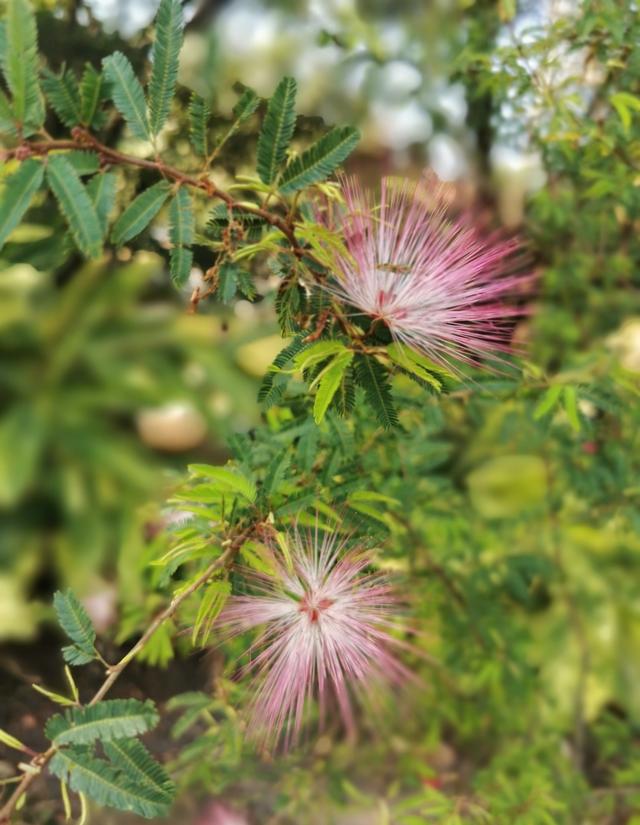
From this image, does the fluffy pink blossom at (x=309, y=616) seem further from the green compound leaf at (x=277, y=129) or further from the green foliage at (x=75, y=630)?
the green compound leaf at (x=277, y=129)

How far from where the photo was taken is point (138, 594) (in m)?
0.85

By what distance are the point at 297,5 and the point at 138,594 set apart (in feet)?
2.34

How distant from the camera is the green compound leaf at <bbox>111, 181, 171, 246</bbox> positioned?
0.39 metres

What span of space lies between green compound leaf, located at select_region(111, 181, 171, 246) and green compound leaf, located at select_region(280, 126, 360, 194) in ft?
0.21

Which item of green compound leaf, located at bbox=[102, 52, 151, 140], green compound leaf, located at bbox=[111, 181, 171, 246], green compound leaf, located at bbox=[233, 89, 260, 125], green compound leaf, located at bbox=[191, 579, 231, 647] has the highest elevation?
green compound leaf, located at bbox=[233, 89, 260, 125]

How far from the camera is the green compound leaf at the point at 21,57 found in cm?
32

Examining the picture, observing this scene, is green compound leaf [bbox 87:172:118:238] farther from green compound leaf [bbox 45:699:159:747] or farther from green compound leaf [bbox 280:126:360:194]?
green compound leaf [bbox 45:699:159:747]

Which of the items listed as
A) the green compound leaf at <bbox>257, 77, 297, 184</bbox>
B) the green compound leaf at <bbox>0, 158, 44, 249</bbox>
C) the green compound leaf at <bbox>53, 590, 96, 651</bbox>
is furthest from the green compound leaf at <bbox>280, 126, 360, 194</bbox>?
the green compound leaf at <bbox>53, 590, 96, 651</bbox>

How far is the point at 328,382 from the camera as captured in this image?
400mm

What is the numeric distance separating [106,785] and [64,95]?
30cm

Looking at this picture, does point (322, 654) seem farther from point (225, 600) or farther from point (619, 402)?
point (619, 402)

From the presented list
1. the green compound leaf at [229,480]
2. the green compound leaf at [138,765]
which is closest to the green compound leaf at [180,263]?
the green compound leaf at [229,480]

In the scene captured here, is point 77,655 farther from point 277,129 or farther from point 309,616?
point 277,129

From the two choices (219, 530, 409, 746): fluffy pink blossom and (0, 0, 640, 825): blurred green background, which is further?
(0, 0, 640, 825): blurred green background
